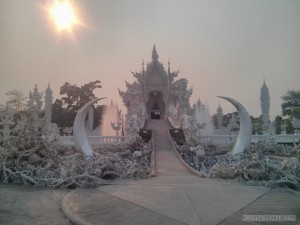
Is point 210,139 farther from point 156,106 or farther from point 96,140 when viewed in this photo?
point 156,106

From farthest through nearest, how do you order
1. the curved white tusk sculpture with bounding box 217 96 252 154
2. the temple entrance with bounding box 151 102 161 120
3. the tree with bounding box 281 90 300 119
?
the tree with bounding box 281 90 300 119 → the temple entrance with bounding box 151 102 161 120 → the curved white tusk sculpture with bounding box 217 96 252 154

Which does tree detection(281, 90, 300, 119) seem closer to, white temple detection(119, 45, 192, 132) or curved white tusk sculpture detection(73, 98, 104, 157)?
white temple detection(119, 45, 192, 132)

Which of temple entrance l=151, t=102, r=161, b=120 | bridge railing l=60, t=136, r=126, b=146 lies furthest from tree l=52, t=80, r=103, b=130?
bridge railing l=60, t=136, r=126, b=146

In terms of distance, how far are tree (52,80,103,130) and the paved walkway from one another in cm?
2927

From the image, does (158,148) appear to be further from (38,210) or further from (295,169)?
(38,210)

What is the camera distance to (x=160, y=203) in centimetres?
502

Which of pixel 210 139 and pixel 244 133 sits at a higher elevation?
pixel 244 133

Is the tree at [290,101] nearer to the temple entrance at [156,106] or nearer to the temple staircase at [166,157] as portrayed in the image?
the temple entrance at [156,106]

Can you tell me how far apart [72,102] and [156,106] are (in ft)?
39.9

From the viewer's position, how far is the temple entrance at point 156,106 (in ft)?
96.9

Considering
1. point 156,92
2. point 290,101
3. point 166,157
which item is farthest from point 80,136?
point 290,101

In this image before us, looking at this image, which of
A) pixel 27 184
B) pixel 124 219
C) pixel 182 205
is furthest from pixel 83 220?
pixel 27 184

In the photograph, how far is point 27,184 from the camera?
7340mm

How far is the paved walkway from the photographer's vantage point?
4.23 meters
